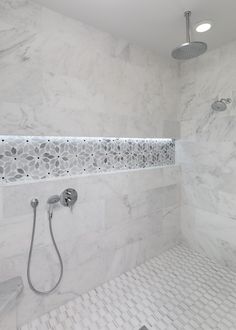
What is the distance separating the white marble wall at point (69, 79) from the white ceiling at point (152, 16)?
10 centimetres

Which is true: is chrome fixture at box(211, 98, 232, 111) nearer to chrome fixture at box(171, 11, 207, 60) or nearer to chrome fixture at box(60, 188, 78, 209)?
chrome fixture at box(171, 11, 207, 60)

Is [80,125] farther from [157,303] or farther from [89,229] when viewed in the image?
[157,303]

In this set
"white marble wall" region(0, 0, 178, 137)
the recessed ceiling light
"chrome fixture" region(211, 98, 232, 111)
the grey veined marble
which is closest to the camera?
the grey veined marble

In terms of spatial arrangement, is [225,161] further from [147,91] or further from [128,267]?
[128,267]

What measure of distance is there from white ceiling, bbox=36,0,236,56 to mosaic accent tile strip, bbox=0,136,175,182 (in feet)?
3.14

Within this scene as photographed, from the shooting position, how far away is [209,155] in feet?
7.50

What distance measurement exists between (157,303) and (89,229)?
0.81 m

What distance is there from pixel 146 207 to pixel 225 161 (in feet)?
3.18

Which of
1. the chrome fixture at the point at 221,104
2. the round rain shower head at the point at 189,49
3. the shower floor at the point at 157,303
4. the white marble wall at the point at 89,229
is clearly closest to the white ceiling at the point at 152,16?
the round rain shower head at the point at 189,49

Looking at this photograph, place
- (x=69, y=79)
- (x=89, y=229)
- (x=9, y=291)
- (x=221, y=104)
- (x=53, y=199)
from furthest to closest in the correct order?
(x=221, y=104), (x=89, y=229), (x=69, y=79), (x=53, y=199), (x=9, y=291)

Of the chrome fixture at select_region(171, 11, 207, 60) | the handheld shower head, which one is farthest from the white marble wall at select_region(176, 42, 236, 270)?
the handheld shower head

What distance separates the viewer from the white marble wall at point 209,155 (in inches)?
83.1

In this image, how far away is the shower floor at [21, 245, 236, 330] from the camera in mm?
1455

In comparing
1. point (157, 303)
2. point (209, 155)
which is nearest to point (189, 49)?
point (209, 155)
